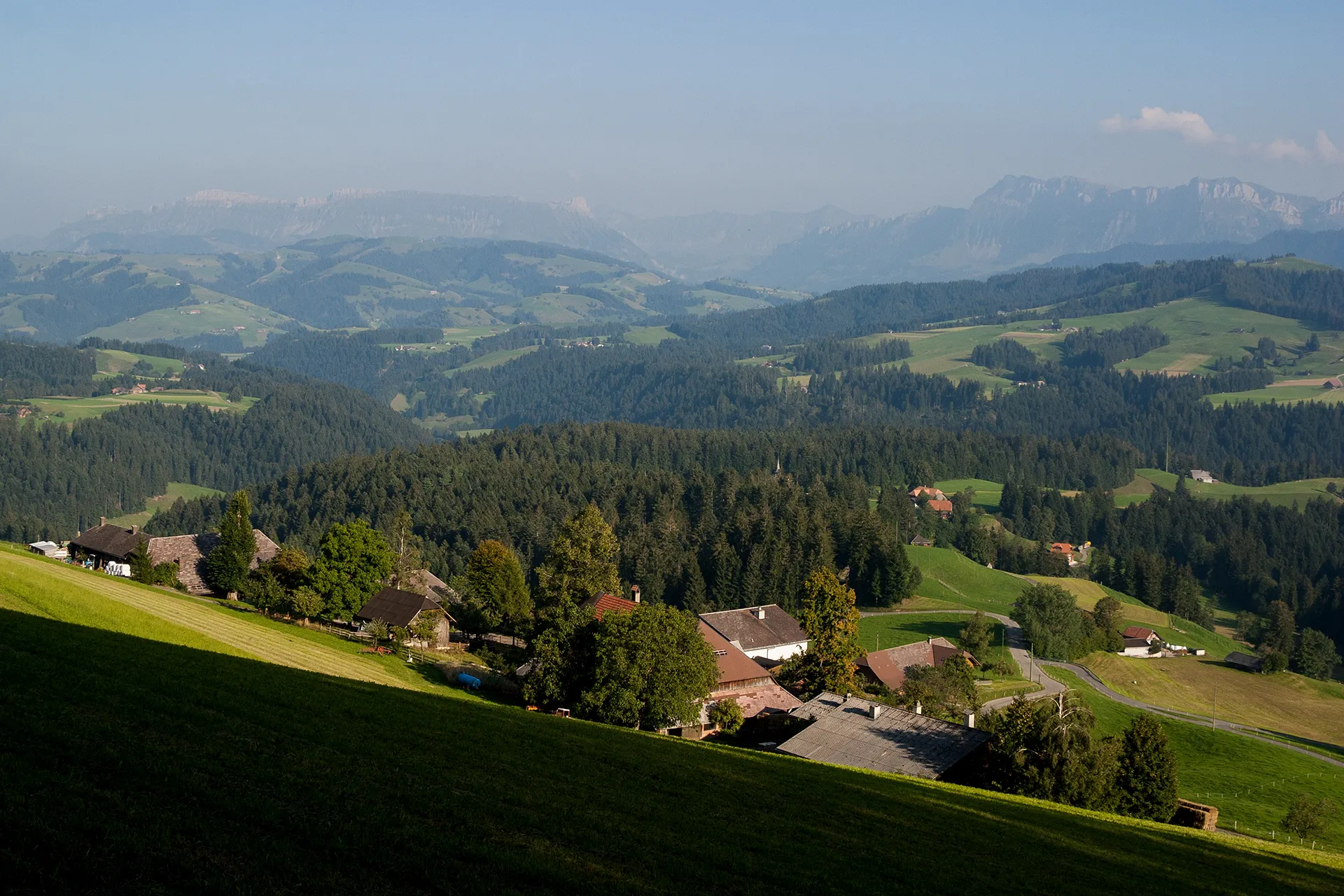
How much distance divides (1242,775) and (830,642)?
A: 28493 millimetres

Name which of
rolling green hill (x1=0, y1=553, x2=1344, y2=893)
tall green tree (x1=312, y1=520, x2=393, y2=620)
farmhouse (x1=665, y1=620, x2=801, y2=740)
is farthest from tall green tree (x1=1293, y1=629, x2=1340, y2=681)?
tall green tree (x1=312, y1=520, x2=393, y2=620)

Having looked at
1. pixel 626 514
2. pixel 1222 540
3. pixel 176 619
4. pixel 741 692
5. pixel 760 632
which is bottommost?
pixel 1222 540

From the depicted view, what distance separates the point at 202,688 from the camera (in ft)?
81.6

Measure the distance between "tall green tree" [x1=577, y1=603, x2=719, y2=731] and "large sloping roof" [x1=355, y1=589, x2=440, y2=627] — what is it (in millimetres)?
19657

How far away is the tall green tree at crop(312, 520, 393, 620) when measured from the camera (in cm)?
6875

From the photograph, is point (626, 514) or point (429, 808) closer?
point (429, 808)

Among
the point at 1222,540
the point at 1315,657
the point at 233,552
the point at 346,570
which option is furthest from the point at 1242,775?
the point at 1222,540

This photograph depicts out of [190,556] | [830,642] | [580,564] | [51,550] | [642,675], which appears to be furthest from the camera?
Answer: [51,550]

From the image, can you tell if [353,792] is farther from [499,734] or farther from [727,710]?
[727,710]

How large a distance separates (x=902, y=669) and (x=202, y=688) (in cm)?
6157

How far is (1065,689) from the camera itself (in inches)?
3312

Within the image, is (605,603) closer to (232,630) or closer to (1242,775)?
(232,630)

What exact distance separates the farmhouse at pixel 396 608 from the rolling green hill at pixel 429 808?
31.5 meters

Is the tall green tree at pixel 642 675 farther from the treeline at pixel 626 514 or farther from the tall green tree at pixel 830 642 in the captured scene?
the treeline at pixel 626 514
